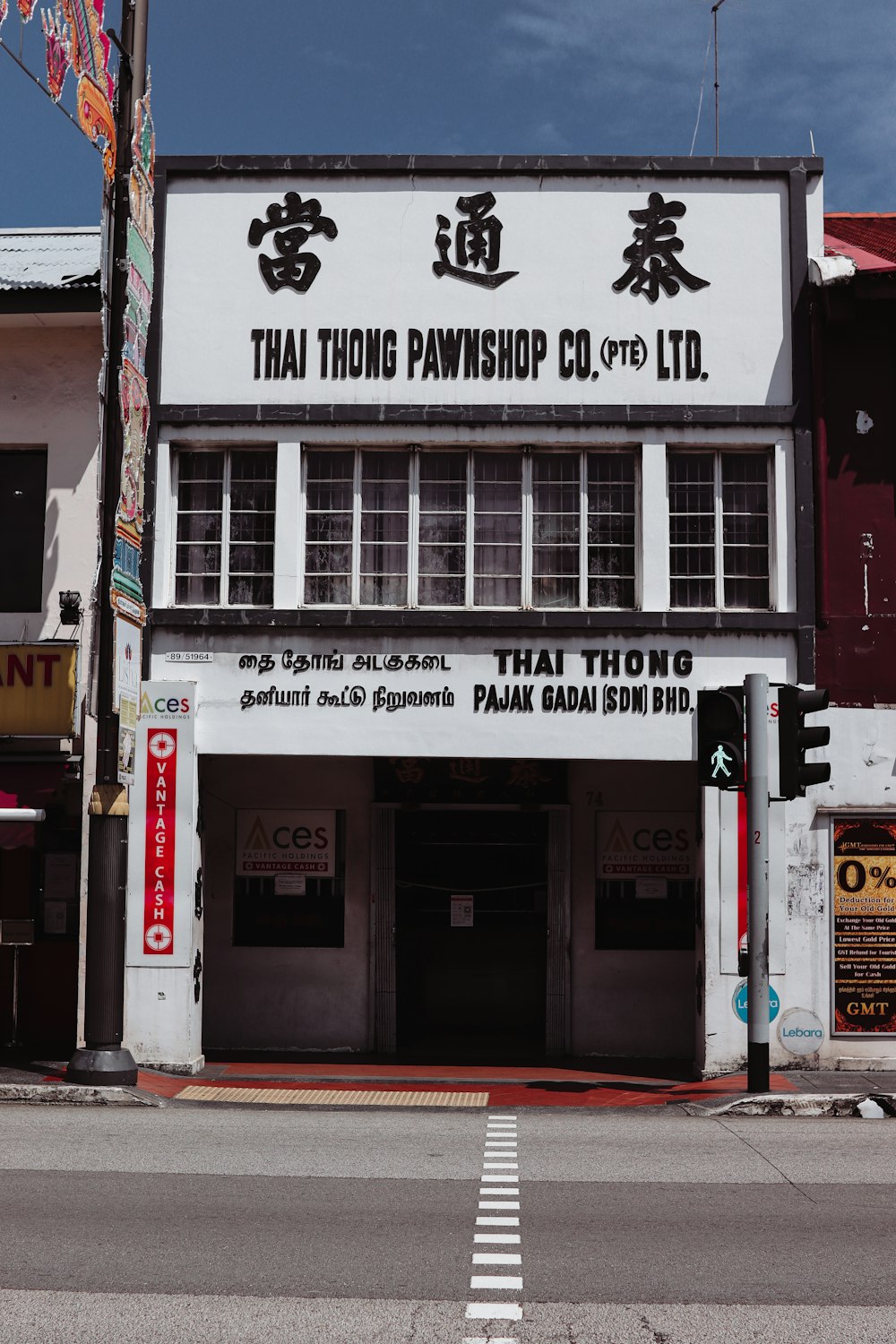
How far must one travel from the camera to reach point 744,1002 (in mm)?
14438

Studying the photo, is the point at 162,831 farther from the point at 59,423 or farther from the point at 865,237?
the point at 865,237

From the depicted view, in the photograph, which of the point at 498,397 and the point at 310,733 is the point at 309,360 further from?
the point at 310,733

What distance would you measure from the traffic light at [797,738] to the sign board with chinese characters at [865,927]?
6.84ft

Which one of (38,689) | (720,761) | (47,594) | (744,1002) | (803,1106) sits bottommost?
(803,1106)

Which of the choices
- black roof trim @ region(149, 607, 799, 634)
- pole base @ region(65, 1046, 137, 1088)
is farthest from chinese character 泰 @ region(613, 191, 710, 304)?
pole base @ region(65, 1046, 137, 1088)

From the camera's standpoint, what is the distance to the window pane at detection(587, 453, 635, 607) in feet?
49.9

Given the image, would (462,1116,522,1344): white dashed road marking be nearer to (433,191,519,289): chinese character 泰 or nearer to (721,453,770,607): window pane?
(721,453,770,607): window pane

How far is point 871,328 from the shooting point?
15.0 m

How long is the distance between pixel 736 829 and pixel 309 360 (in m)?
6.67

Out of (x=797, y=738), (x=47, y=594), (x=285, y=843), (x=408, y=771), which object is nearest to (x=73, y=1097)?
(x=285, y=843)

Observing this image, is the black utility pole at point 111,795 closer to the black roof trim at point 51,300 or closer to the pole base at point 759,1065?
the black roof trim at point 51,300

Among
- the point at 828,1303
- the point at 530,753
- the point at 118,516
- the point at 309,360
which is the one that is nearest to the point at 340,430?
the point at 309,360

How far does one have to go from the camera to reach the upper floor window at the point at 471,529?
1523cm

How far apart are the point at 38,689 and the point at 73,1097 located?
4.19 meters
